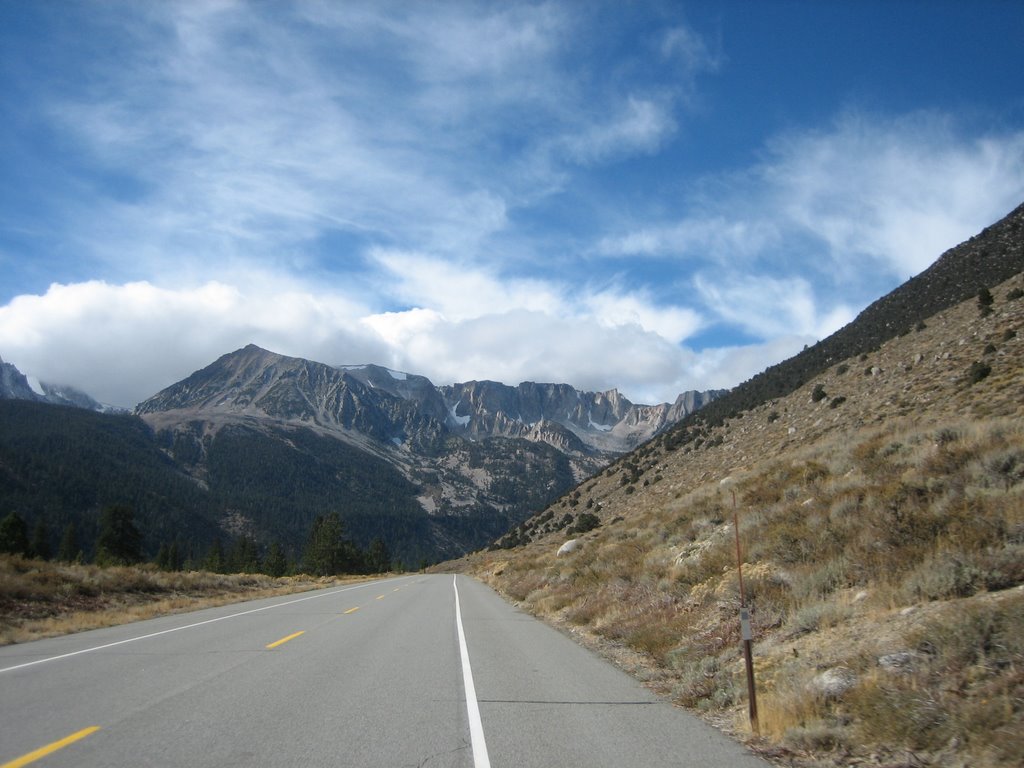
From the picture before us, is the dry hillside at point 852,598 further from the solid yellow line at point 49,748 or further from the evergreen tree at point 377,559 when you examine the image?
the evergreen tree at point 377,559

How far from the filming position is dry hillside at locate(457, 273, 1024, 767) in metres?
5.38

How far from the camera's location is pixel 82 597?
20469mm

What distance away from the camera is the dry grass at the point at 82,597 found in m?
16.0

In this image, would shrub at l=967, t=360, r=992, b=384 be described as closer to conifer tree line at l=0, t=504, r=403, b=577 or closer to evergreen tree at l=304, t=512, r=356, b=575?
conifer tree line at l=0, t=504, r=403, b=577

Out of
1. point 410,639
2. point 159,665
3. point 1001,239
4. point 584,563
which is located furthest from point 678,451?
point 159,665

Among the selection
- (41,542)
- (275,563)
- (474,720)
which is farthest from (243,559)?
(474,720)

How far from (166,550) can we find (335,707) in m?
96.0

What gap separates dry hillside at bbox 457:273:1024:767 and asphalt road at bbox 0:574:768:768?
0.92 m

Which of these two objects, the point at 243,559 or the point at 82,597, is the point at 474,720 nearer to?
the point at 82,597

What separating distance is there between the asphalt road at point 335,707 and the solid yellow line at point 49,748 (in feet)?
0.06

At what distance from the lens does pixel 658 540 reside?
18.6m

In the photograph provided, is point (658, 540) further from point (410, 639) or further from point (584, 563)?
point (410, 639)

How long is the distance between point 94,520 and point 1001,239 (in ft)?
678

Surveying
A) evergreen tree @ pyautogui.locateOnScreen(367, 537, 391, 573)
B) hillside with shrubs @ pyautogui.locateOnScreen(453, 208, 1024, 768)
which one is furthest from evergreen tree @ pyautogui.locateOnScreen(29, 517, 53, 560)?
hillside with shrubs @ pyautogui.locateOnScreen(453, 208, 1024, 768)
